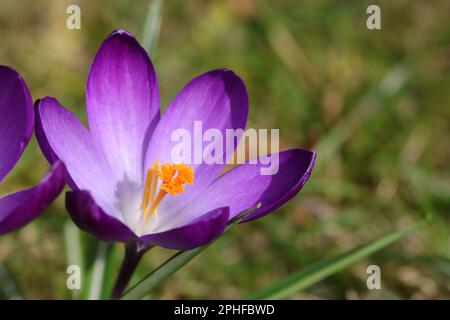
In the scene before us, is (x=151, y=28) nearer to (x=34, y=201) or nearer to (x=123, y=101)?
(x=123, y=101)

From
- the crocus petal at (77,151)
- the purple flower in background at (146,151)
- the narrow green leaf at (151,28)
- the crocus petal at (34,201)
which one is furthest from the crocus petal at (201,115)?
the crocus petal at (34,201)

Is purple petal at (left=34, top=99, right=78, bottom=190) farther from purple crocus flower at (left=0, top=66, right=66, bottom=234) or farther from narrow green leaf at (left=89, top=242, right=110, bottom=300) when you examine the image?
narrow green leaf at (left=89, top=242, right=110, bottom=300)

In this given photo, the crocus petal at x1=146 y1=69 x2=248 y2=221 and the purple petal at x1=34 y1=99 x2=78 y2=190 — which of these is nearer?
the purple petal at x1=34 y1=99 x2=78 y2=190

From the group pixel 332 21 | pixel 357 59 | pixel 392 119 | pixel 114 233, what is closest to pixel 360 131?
pixel 392 119

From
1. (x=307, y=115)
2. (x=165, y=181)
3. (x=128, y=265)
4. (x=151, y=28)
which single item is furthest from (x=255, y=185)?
(x=307, y=115)

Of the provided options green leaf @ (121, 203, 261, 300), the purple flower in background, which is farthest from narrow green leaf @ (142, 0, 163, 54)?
green leaf @ (121, 203, 261, 300)
